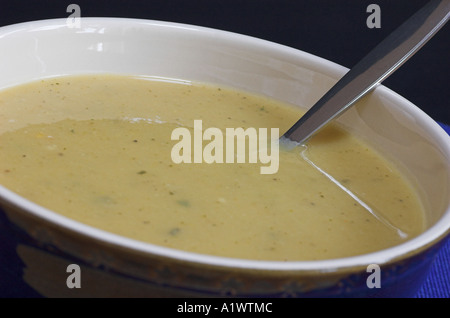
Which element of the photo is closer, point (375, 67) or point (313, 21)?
point (375, 67)

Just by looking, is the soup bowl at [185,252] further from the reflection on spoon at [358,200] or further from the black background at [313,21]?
the black background at [313,21]

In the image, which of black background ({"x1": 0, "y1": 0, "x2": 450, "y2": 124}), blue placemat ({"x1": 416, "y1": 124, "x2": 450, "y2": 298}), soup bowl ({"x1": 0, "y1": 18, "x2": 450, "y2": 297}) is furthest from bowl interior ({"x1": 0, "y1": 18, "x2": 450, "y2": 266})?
black background ({"x1": 0, "y1": 0, "x2": 450, "y2": 124})


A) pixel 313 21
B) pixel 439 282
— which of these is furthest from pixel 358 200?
pixel 313 21

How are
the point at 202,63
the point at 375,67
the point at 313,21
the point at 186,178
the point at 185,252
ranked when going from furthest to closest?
the point at 313,21 → the point at 202,63 → the point at 375,67 → the point at 186,178 → the point at 185,252

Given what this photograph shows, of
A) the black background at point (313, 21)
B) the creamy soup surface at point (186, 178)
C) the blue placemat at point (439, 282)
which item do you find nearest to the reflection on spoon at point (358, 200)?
the creamy soup surface at point (186, 178)

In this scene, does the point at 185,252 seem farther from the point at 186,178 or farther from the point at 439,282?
the point at 439,282

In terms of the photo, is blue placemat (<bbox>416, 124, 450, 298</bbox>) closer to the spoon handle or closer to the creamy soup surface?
the creamy soup surface
